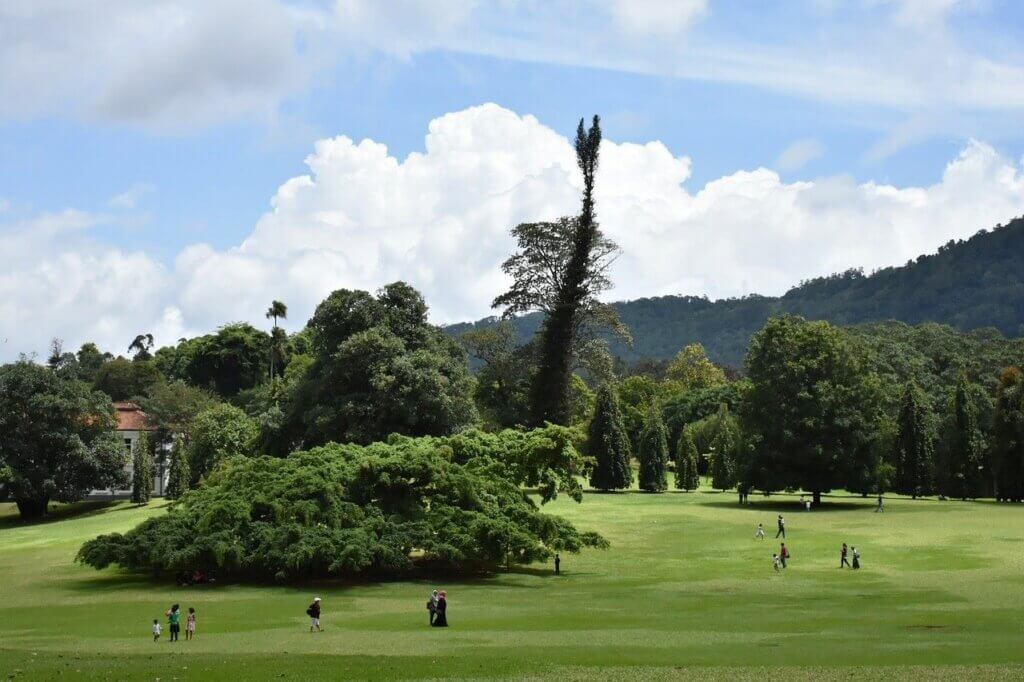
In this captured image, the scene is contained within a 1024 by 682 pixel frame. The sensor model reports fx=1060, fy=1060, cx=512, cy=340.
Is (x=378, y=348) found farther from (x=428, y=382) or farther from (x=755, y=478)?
(x=755, y=478)

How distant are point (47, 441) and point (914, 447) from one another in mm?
71977

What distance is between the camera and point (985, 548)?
5159cm

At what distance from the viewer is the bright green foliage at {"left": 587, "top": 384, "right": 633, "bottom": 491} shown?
3782 inches

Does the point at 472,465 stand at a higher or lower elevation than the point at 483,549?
higher

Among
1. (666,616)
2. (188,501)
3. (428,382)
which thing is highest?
(428,382)

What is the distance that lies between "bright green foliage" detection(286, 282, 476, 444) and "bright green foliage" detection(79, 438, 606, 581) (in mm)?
18650

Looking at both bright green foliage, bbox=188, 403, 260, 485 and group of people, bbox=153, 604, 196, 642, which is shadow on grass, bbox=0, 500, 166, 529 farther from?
group of people, bbox=153, 604, 196, 642

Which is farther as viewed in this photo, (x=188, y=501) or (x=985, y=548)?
(x=985, y=548)

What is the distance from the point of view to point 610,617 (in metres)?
34.7

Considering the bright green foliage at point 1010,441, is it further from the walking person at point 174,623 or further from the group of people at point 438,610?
the walking person at point 174,623

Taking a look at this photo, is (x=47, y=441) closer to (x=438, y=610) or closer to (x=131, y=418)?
(x=131, y=418)

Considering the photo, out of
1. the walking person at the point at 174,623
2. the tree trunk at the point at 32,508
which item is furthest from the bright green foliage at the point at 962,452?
the tree trunk at the point at 32,508

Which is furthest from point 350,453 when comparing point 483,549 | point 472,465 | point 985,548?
point 985,548

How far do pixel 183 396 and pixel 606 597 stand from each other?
83.2 metres
